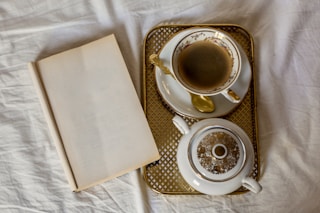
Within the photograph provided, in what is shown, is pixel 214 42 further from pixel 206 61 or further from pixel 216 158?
pixel 216 158

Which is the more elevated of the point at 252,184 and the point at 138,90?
the point at 138,90

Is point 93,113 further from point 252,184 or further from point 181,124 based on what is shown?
point 252,184

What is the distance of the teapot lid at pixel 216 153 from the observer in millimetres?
529

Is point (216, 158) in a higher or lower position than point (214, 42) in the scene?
lower

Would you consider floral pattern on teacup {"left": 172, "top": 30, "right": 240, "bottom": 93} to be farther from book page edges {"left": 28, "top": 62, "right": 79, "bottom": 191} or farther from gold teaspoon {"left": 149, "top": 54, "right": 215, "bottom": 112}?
book page edges {"left": 28, "top": 62, "right": 79, "bottom": 191}

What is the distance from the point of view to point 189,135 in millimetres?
554

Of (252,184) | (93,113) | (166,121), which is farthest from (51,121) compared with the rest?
(252,184)

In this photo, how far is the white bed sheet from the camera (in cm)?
60

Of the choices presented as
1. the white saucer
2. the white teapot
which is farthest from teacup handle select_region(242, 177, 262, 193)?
the white saucer

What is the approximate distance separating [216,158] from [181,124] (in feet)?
0.22

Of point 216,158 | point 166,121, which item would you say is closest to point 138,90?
point 166,121

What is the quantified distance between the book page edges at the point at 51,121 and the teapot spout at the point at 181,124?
6.2 inches

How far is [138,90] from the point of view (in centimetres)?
63

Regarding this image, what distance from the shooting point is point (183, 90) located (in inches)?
23.8
